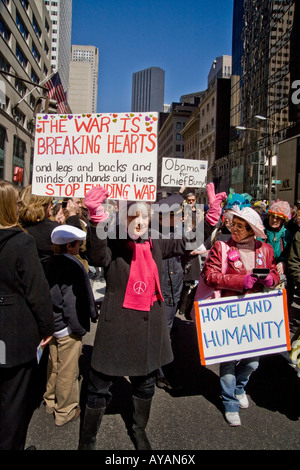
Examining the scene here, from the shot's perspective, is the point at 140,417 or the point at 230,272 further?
the point at 230,272

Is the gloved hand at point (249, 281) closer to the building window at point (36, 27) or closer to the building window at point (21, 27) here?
the building window at point (21, 27)

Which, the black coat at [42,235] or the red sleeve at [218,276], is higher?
the black coat at [42,235]

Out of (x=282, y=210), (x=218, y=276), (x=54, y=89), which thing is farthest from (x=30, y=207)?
(x=54, y=89)

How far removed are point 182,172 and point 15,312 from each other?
4650 mm

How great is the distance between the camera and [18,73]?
28.3 m

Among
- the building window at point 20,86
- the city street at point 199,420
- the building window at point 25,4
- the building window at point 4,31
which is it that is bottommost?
the city street at point 199,420

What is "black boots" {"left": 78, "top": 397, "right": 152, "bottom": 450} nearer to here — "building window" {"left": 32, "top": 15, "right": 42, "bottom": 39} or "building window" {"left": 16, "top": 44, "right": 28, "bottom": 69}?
"building window" {"left": 16, "top": 44, "right": 28, "bottom": 69}

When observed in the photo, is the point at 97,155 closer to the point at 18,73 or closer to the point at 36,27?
the point at 18,73

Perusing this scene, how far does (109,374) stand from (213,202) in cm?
198

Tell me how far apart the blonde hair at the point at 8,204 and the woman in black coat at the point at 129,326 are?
1.84 feet

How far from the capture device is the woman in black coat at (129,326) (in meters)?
2.49

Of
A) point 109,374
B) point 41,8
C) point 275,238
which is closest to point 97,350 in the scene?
point 109,374

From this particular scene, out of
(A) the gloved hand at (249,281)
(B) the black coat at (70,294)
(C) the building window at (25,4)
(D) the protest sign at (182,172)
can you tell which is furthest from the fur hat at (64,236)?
(C) the building window at (25,4)

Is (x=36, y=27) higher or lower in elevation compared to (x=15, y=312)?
higher
